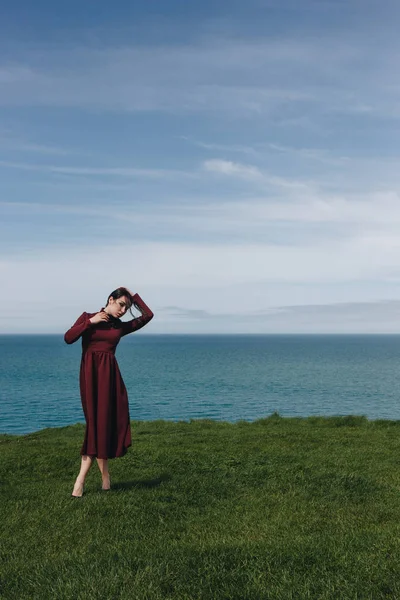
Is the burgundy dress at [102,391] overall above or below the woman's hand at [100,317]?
below

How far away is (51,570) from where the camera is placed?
644 cm

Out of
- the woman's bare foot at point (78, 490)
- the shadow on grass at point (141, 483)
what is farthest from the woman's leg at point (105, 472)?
the woman's bare foot at point (78, 490)

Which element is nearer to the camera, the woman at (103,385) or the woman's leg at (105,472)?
the woman at (103,385)

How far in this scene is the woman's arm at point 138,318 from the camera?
10102 millimetres

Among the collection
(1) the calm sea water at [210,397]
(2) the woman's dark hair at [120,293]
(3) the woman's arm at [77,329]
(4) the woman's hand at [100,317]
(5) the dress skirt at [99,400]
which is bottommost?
(1) the calm sea water at [210,397]

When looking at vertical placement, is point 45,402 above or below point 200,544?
below

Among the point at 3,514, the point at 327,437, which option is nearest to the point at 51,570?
the point at 3,514

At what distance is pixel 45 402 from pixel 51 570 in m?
58.2

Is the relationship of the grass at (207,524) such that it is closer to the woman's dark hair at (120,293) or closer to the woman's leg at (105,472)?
the woman's leg at (105,472)

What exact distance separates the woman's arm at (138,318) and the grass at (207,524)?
9.03 feet

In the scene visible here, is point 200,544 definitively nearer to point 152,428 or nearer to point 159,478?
point 159,478

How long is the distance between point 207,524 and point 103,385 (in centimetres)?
281

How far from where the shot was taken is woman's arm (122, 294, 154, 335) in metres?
10.1

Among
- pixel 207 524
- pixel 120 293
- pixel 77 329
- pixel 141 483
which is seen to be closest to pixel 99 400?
pixel 77 329
